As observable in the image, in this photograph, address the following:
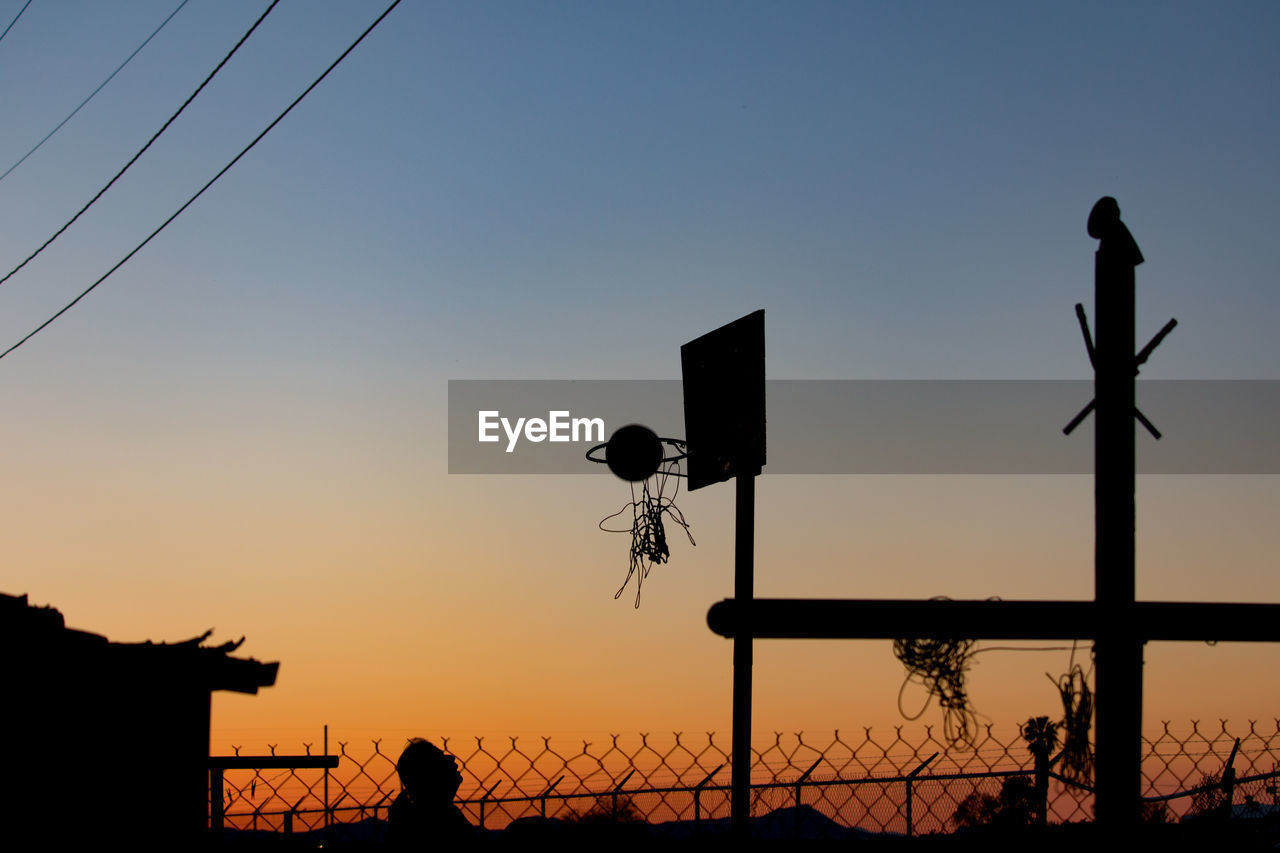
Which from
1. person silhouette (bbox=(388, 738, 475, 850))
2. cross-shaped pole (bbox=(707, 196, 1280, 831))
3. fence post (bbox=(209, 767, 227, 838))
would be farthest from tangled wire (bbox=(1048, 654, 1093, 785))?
fence post (bbox=(209, 767, 227, 838))

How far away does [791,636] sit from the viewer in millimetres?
2664

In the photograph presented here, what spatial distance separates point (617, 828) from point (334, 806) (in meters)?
1.83

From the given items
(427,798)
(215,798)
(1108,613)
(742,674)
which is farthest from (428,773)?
(1108,613)

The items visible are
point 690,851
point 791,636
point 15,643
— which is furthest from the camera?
point 15,643

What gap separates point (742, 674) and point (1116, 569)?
1.42 metres

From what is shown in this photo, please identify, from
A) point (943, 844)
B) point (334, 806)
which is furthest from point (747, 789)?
point (334, 806)

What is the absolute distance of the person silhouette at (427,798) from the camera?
4714mm

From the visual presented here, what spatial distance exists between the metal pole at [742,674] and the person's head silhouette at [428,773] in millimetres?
1672

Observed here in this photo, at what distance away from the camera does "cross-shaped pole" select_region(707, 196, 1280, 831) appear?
2658mm

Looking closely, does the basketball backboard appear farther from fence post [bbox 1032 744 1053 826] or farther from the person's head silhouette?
the person's head silhouette

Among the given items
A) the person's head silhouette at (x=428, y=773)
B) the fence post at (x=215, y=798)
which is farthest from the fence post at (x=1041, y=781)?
the fence post at (x=215, y=798)

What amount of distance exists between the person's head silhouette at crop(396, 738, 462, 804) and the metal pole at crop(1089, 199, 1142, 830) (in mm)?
3045

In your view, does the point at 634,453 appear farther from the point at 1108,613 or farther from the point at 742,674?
the point at 1108,613

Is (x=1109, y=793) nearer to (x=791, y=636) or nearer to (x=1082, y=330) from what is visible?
(x=791, y=636)
